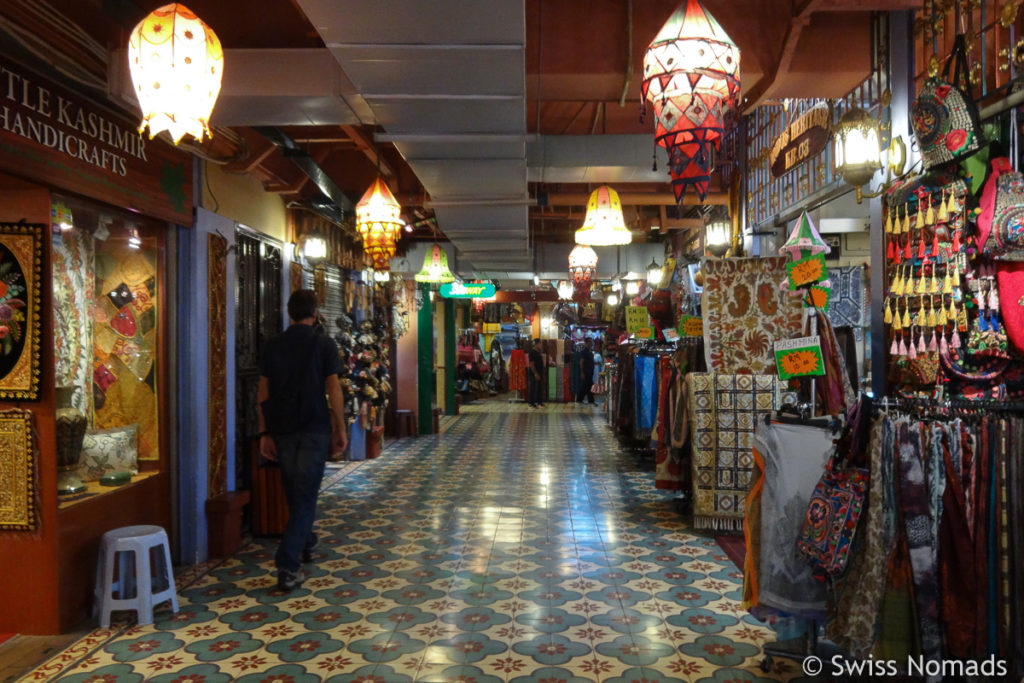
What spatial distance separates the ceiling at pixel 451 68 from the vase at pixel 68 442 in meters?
1.75

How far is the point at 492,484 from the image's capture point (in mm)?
7863

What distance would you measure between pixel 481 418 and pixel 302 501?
1083cm

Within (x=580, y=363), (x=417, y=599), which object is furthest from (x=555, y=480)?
(x=580, y=363)

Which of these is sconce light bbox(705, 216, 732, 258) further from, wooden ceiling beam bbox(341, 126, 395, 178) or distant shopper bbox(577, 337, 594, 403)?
distant shopper bbox(577, 337, 594, 403)

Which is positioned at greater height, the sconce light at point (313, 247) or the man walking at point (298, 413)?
the sconce light at point (313, 247)

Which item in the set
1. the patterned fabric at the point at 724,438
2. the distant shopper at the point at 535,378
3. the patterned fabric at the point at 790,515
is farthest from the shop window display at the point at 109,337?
the distant shopper at the point at 535,378

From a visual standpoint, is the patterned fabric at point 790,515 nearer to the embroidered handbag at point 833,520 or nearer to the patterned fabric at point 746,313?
the embroidered handbag at point 833,520

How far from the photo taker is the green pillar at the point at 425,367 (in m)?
12.2

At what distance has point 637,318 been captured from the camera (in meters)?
9.18

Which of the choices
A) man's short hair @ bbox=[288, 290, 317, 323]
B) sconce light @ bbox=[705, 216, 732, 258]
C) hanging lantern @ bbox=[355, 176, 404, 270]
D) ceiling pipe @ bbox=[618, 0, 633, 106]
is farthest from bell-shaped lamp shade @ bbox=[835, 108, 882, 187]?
sconce light @ bbox=[705, 216, 732, 258]

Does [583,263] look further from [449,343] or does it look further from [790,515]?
[790,515]

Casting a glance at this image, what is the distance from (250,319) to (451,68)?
340 cm

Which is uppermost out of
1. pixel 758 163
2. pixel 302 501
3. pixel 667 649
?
pixel 758 163

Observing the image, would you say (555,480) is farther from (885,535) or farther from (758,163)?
(885,535)
